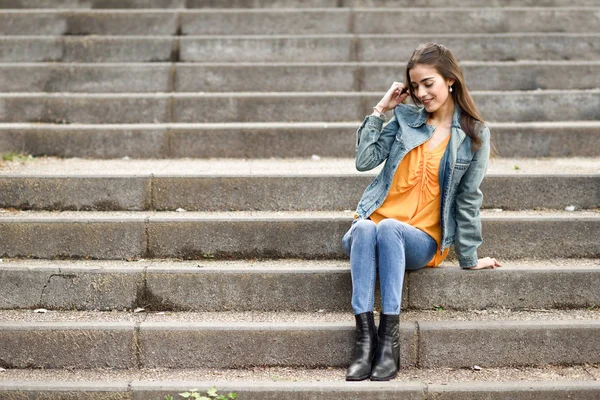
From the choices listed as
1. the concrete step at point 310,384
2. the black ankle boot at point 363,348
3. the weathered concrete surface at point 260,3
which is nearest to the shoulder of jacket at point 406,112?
the black ankle boot at point 363,348

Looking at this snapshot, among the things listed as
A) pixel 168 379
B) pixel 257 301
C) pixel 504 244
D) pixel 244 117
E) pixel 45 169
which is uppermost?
pixel 244 117

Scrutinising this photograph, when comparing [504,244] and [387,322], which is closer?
[387,322]

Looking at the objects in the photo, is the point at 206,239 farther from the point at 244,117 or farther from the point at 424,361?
the point at 244,117

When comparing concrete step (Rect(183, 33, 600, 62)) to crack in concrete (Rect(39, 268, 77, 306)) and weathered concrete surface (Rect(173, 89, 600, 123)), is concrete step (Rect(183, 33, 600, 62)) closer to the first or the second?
weathered concrete surface (Rect(173, 89, 600, 123))

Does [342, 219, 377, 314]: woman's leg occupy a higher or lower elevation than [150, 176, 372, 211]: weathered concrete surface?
lower

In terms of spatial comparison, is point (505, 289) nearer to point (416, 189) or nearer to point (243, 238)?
point (416, 189)

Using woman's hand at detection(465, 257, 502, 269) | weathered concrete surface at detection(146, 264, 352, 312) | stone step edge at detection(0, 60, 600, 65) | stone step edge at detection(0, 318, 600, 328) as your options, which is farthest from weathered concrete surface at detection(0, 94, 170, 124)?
woman's hand at detection(465, 257, 502, 269)

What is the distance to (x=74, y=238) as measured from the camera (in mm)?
4289

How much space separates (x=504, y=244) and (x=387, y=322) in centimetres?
112

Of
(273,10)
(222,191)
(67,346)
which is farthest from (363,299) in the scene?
(273,10)

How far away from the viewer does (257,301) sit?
13.3ft

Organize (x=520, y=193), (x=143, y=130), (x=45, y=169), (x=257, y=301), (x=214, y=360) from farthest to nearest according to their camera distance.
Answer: (x=143, y=130) < (x=45, y=169) < (x=520, y=193) < (x=257, y=301) < (x=214, y=360)

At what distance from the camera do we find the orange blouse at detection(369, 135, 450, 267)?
151 inches

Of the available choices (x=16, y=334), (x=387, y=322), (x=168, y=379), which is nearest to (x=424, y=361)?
(x=387, y=322)
